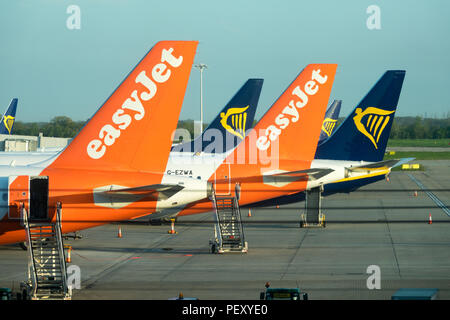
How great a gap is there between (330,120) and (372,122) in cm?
3591

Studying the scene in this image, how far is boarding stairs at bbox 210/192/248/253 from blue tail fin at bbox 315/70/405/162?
→ 1230cm

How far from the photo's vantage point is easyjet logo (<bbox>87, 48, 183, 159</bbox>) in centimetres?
2123

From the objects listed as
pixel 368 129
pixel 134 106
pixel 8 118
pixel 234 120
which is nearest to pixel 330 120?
pixel 234 120

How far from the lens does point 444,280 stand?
2528 centimetres

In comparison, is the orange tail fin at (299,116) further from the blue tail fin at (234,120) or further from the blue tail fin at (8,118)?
Result: the blue tail fin at (8,118)

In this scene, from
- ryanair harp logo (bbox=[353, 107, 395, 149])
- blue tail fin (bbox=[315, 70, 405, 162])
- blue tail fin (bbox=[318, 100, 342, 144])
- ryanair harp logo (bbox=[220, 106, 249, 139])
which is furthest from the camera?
blue tail fin (bbox=[318, 100, 342, 144])

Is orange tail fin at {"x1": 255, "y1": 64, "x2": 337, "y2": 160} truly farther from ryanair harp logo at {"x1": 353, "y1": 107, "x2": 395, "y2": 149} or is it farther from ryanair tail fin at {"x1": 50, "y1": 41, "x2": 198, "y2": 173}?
ryanair tail fin at {"x1": 50, "y1": 41, "x2": 198, "y2": 173}

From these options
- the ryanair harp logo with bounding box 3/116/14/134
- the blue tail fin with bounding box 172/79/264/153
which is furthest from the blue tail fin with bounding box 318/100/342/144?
the ryanair harp logo with bounding box 3/116/14/134

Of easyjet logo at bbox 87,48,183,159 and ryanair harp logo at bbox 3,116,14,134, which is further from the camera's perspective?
ryanair harp logo at bbox 3,116,14,134

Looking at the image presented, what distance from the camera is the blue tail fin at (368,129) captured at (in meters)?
43.2

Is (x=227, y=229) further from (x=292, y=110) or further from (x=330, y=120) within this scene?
(x=330, y=120)
